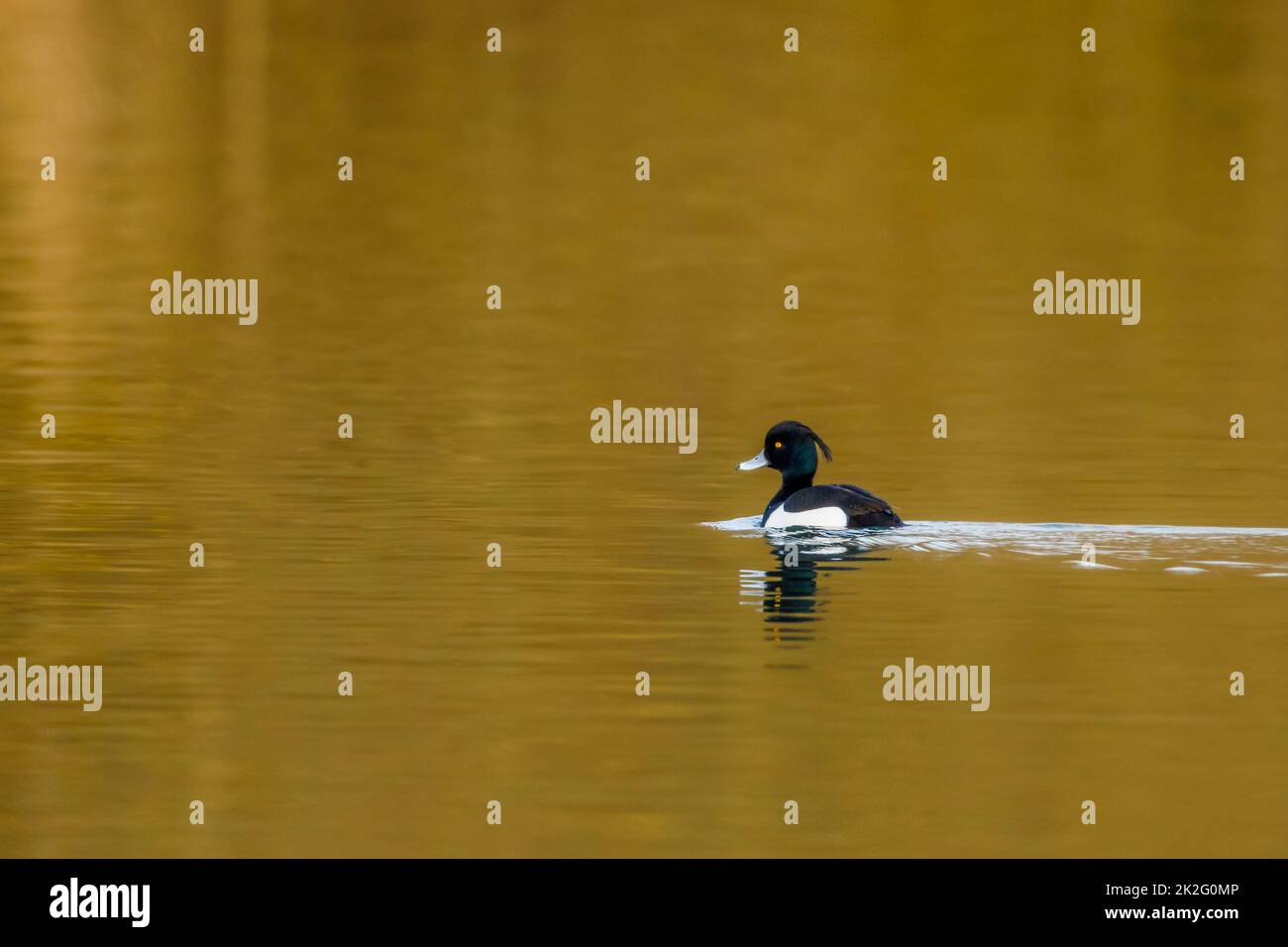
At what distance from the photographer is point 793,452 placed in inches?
792

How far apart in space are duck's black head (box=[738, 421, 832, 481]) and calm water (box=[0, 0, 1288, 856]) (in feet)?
2.41

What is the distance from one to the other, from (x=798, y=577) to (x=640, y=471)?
5.03 metres

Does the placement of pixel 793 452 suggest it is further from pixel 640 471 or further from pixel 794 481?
pixel 640 471

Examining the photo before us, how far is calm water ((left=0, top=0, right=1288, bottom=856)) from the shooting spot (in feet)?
38.8

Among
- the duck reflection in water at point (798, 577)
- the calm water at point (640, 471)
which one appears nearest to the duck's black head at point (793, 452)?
the calm water at point (640, 471)

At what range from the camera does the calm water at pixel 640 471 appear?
11828 millimetres

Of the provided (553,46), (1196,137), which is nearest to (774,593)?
(1196,137)

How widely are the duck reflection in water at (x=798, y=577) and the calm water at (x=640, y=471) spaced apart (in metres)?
0.06

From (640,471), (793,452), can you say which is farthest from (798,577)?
(640,471)

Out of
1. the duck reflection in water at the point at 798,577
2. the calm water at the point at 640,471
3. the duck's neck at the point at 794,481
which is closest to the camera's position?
the calm water at the point at 640,471

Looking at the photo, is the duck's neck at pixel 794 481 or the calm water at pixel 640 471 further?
the duck's neck at pixel 794 481

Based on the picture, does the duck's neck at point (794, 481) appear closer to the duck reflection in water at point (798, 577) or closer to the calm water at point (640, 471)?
the calm water at point (640, 471)

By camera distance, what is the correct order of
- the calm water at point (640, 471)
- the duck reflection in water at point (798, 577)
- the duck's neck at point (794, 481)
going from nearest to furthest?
the calm water at point (640, 471)
the duck reflection in water at point (798, 577)
the duck's neck at point (794, 481)

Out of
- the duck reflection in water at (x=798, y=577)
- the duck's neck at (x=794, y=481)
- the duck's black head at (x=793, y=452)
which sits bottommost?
the duck reflection in water at (x=798, y=577)
